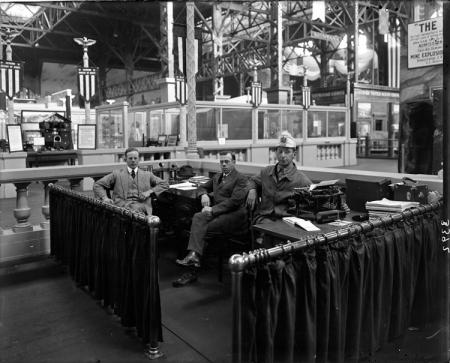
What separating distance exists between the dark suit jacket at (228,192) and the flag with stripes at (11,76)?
7.17m

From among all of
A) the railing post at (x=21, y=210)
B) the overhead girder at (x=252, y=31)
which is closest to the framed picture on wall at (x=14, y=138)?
the railing post at (x=21, y=210)

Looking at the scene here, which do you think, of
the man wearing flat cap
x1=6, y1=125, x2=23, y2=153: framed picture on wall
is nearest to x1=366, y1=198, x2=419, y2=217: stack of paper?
the man wearing flat cap

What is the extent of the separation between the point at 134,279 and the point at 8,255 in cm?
282

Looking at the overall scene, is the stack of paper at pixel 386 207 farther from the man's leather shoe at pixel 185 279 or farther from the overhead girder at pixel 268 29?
the overhead girder at pixel 268 29

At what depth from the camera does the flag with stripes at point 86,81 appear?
11539mm

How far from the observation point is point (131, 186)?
17.5ft

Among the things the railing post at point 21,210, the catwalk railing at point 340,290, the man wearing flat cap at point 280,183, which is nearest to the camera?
the catwalk railing at point 340,290

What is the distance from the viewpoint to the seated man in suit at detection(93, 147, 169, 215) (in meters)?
5.24

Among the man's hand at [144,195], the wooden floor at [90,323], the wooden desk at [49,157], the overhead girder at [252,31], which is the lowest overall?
the wooden floor at [90,323]

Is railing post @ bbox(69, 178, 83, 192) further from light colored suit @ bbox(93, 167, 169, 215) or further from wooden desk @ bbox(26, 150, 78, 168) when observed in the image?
wooden desk @ bbox(26, 150, 78, 168)

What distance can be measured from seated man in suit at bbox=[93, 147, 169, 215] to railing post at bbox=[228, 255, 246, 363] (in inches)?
132

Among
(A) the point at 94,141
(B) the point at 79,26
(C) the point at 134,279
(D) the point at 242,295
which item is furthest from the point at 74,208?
(B) the point at 79,26

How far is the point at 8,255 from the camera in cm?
530

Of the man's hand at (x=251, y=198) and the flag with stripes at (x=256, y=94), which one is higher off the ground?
the flag with stripes at (x=256, y=94)
